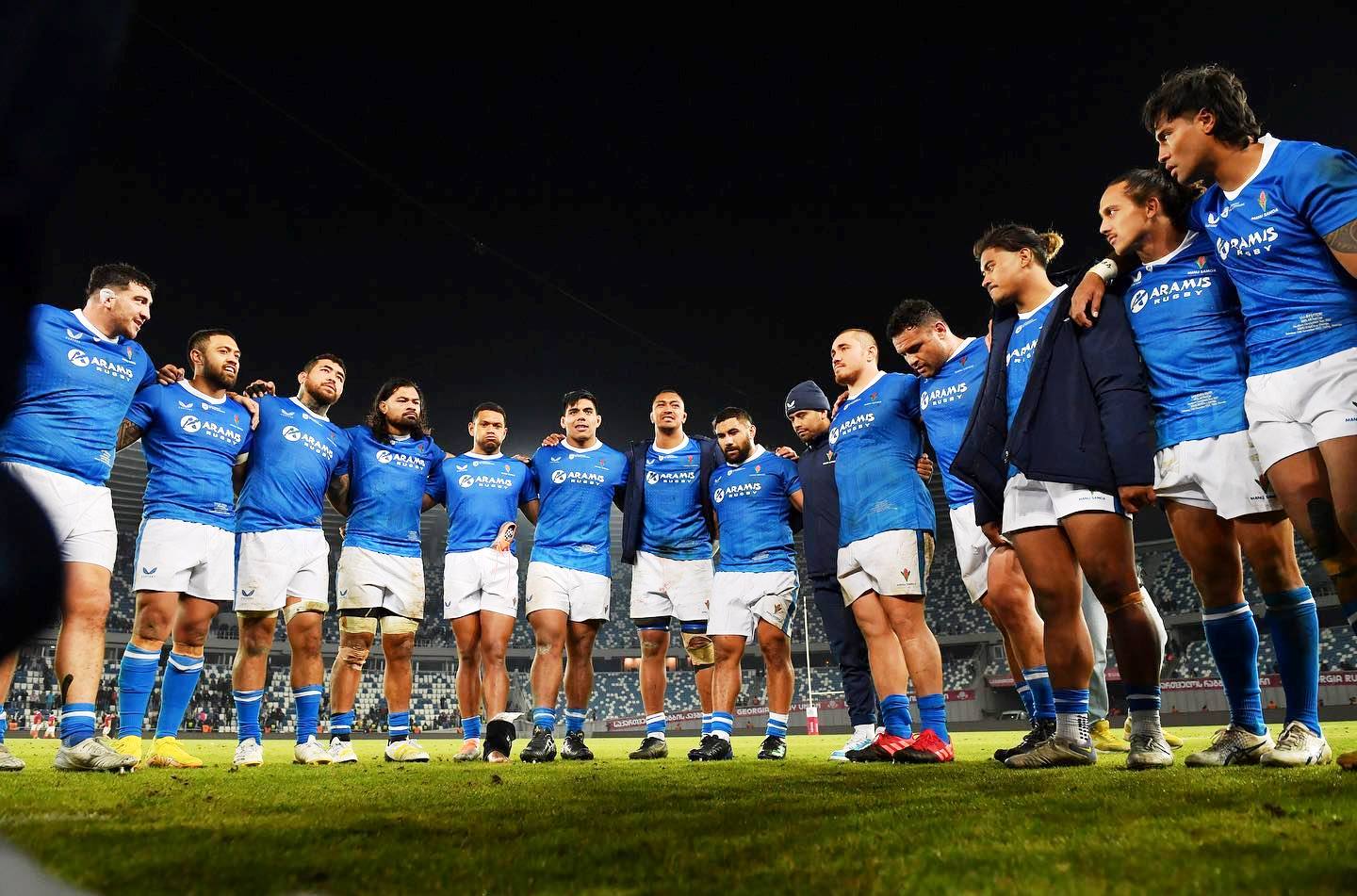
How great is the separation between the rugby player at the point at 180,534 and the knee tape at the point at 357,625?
40.7 inches

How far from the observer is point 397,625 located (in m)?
7.30

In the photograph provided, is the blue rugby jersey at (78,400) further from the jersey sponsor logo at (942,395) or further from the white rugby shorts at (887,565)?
the jersey sponsor logo at (942,395)

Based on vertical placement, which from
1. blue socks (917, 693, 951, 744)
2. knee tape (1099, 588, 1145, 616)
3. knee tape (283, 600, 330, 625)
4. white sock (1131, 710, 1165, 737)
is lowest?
blue socks (917, 693, 951, 744)

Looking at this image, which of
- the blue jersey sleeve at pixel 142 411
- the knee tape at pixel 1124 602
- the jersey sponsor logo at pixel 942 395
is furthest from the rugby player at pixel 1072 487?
the blue jersey sleeve at pixel 142 411

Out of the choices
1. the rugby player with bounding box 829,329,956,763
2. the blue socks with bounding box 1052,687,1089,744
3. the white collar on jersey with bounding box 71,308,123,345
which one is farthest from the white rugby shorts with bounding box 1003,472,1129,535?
the white collar on jersey with bounding box 71,308,123,345

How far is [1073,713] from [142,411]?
6233 millimetres

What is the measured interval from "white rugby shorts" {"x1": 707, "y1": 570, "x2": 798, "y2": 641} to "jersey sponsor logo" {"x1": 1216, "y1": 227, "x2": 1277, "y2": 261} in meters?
4.44

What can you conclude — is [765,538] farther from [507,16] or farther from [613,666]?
[613,666]

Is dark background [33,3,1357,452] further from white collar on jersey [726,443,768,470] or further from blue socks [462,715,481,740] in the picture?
white collar on jersey [726,443,768,470]

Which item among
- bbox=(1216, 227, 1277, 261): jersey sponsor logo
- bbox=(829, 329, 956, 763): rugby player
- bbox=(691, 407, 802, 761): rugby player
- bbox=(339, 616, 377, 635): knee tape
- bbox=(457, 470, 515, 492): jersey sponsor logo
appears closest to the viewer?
bbox=(1216, 227, 1277, 261): jersey sponsor logo

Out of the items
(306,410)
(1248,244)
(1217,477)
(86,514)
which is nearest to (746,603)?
(306,410)

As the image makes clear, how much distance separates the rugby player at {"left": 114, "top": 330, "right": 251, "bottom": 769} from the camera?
18.5ft

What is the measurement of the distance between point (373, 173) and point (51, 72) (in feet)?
56.3

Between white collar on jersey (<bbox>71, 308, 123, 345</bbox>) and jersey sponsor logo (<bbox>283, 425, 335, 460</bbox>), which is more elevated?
white collar on jersey (<bbox>71, 308, 123, 345</bbox>)
